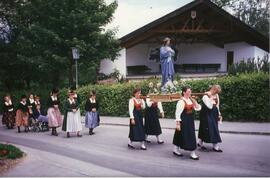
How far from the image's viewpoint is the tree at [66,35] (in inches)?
1075

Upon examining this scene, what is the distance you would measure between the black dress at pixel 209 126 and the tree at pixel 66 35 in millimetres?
16236

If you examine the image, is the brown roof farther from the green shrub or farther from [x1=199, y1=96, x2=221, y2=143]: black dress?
[x1=199, y1=96, x2=221, y2=143]: black dress

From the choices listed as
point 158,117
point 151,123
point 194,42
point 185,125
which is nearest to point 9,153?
point 151,123

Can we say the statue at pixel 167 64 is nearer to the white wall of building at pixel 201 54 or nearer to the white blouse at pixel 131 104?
the white blouse at pixel 131 104

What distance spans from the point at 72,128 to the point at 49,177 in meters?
6.91

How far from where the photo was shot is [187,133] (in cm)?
1070

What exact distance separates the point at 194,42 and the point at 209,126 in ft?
75.2

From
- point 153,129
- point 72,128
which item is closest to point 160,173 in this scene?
point 153,129

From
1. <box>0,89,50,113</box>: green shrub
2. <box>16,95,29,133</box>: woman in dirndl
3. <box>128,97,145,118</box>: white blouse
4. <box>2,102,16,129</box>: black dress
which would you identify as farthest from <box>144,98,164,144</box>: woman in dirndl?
<box>0,89,50,113</box>: green shrub

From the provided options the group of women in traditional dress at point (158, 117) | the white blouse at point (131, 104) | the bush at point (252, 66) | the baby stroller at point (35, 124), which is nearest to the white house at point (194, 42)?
the bush at point (252, 66)

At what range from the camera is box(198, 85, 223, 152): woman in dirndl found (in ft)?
37.1

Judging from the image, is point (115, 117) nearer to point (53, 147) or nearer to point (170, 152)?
point (53, 147)

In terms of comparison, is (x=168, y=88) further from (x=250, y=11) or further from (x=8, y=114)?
(x=250, y=11)

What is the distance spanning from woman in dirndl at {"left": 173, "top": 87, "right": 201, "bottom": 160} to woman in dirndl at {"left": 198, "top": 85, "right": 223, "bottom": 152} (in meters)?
0.51
